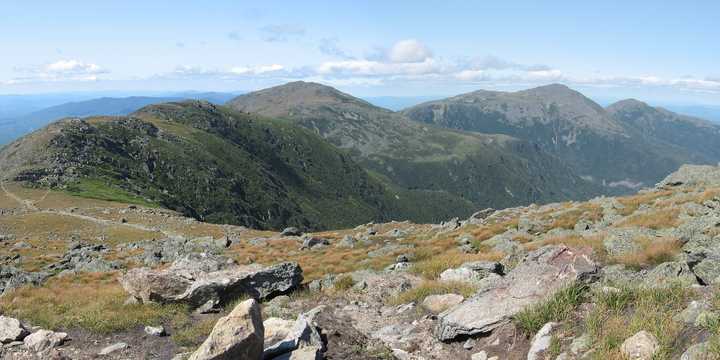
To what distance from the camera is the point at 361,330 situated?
14234 mm

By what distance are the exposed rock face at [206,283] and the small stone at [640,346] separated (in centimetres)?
1455

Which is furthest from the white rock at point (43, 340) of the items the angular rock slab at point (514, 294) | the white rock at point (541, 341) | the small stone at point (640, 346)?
the small stone at point (640, 346)

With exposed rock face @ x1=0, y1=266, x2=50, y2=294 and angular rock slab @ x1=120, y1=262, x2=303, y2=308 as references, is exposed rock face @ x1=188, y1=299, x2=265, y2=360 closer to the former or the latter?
angular rock slab @ x1=120, y1=262, x2=303, y2=308

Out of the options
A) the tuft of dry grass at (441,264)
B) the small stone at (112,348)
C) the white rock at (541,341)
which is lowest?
the tuft of dry grass at (441,264)

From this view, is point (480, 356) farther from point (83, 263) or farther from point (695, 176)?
point (695, 176)

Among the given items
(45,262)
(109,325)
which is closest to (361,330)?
(109,325)

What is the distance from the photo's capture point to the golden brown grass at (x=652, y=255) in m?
15.7

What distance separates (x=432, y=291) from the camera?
1605 cm

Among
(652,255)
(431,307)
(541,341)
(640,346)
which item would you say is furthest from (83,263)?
(640,346)

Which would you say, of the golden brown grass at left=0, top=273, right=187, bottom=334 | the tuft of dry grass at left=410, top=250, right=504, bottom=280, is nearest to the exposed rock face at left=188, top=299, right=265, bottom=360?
the golden brown grass at left=0, top=273, right=187, bottom=334

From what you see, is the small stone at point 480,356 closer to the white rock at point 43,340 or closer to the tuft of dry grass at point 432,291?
the tuft of dry grass at point 432,291

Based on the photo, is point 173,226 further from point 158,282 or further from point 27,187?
point 27,187

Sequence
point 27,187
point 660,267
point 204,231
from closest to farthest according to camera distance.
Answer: point 660,267 < point 204,231 < point 27,187

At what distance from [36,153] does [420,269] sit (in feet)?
646
